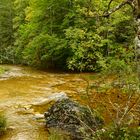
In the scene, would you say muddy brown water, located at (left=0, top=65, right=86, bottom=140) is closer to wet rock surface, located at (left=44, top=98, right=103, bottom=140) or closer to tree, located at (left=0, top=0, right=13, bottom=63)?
wet rock surface, located at (left=44, top=98, right=103, bottom=140)

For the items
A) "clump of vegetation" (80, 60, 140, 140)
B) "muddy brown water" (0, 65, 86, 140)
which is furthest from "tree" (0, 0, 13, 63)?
"clump of vegetation" (80, 60, 140, 140)

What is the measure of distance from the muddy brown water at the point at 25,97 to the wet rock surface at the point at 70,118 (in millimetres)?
431

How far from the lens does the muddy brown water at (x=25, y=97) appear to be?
10411 mm

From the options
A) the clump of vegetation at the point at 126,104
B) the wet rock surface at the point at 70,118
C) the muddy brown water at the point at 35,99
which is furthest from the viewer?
the muddy brown water at the point at 35,99

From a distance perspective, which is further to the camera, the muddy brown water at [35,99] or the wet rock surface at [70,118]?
the muddy brown water at [35,99]

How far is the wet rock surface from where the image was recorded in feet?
31.7

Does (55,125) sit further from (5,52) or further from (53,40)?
(5,52)

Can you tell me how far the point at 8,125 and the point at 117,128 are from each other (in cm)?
487

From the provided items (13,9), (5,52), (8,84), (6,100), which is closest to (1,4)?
(13,9)

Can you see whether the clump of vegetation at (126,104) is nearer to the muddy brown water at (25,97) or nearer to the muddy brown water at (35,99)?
the muddy brown water at (35,99)

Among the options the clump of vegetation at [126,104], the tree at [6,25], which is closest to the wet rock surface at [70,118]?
the clump of vegetation at [126,104]

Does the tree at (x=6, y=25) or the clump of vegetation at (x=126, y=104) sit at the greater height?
the tree at (x=6, y=25)

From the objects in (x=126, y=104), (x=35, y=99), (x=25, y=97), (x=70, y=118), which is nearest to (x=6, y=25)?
(x=25, y=97)

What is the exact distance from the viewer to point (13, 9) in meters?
44.5
